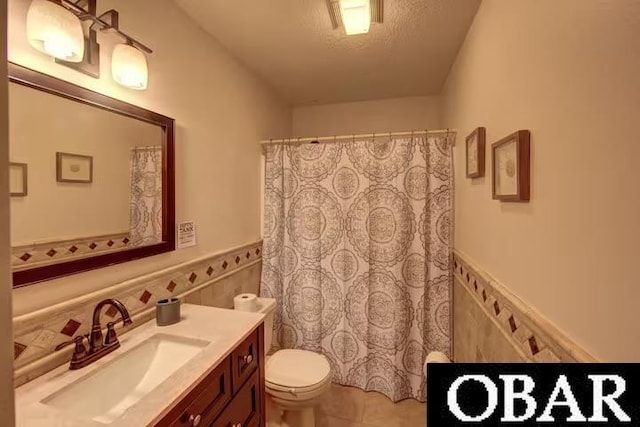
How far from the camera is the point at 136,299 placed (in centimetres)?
128

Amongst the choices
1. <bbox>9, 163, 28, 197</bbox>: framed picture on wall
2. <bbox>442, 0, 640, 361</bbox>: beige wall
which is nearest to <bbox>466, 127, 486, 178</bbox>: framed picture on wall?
<bbox>442, 0, 640, 361</bbox>: beige wall

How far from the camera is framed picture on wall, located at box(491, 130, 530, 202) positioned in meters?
0.97

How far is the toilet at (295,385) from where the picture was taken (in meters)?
1.55

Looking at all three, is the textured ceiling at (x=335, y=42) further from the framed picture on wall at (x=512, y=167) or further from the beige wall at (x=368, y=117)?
the framed picture on wall at (x=512, y=167)

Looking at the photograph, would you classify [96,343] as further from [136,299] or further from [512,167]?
[512,167]

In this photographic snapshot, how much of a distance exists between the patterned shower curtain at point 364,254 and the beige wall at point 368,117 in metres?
0.76

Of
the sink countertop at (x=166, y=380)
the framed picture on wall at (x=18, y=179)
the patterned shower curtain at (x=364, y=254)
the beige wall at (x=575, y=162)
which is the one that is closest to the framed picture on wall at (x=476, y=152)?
the beige wall at (x=575, y=162)

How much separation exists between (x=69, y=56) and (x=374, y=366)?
233 centimetres

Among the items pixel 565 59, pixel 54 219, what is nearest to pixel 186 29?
pixel 54 219

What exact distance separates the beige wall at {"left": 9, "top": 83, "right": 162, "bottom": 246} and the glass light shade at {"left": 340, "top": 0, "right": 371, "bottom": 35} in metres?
1.07

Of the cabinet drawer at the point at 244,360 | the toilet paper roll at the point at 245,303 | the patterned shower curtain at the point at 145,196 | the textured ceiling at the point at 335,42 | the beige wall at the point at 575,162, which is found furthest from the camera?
the toilet paper roll at the point at 245,303

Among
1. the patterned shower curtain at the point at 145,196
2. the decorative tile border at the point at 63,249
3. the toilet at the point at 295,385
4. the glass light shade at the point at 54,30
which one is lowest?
the toilet at the point at 295,385

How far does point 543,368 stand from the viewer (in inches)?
32.1

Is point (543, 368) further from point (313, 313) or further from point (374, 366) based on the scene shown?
point (313, 313)
